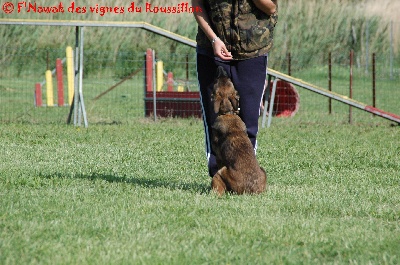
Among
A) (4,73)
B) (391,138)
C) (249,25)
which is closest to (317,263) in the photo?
(249,25)

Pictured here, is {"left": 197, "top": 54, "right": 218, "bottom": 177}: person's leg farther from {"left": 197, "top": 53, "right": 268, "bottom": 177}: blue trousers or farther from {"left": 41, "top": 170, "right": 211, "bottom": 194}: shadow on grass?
{"left": 41, "top": 170, "right": 211, "bottom": 194}: shadow on grass

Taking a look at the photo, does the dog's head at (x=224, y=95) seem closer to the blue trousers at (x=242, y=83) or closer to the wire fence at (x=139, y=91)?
the blue trousers at (x=242, y=83)

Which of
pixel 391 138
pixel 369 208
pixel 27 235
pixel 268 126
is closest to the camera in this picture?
pixel 27 235

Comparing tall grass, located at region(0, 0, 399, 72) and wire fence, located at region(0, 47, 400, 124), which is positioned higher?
tall grass, located at region(0, 0, 399, 72)

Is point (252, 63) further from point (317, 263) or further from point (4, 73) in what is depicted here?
point (4, 73)

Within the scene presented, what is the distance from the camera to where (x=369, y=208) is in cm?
527

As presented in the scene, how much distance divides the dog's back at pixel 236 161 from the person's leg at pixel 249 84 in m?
0.20

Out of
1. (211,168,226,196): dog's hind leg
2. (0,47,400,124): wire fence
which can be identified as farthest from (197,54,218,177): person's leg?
(0,47,400,124): wire fence

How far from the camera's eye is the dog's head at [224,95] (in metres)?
5.79

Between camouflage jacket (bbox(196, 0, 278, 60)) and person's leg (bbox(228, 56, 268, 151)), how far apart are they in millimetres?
74

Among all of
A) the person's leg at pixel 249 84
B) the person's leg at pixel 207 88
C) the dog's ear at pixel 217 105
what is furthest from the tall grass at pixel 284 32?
the dog's ear at pixel 217 105

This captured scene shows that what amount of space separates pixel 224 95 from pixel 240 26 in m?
0.54

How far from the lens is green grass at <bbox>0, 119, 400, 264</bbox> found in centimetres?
399

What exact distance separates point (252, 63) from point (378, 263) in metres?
2.44
